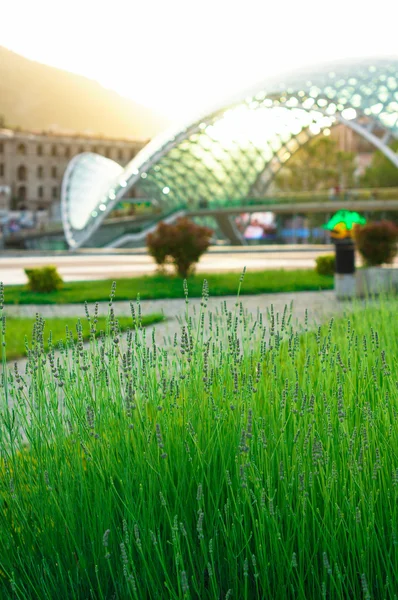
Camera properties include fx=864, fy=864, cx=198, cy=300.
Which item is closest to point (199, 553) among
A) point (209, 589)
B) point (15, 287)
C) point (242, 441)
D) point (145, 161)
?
point (209, 589)

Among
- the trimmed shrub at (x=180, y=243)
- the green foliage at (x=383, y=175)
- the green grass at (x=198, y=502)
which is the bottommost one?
the green grass at (x=198, y=502)

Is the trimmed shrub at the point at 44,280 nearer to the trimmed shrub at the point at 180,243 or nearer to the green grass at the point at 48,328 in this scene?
the trimmed shrub at the point at 180,243

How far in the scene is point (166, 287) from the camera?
20.6 meters

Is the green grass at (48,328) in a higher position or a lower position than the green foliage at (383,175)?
lower

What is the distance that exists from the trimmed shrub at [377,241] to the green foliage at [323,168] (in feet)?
222

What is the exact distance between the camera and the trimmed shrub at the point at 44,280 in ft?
64.9

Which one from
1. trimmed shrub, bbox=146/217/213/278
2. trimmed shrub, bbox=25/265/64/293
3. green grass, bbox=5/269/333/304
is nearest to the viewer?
green grass, bbox=5/269/333/304

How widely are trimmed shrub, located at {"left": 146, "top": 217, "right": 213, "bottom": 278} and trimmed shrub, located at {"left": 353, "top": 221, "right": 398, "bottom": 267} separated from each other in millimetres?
3963

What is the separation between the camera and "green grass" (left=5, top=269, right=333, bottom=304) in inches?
725

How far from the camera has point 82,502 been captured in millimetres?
3660

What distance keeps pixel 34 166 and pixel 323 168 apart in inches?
1933

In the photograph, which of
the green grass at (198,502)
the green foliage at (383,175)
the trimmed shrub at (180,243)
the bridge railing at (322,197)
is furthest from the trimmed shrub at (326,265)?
the green foliage at (383,175)

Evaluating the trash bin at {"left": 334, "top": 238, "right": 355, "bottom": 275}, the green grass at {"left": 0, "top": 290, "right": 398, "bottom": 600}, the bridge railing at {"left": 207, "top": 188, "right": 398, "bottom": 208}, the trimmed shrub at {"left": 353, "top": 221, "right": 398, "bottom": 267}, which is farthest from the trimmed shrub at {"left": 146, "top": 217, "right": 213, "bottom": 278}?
the bridge railing at {"left": 207, "top": 188, "right": 398, "bottom": 208}

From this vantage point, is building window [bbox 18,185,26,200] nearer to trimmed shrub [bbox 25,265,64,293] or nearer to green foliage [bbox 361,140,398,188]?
green foliage [bbox 361,140,398,188]
